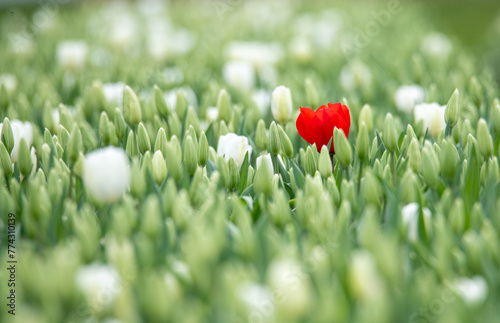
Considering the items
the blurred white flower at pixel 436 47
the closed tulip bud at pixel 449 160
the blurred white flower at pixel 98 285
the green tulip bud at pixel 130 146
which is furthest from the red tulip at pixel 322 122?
the blurred white flower at pixel 436 47

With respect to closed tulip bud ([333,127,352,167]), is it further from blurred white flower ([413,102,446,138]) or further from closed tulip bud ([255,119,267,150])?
blurred white flower ([413,102,446,138])

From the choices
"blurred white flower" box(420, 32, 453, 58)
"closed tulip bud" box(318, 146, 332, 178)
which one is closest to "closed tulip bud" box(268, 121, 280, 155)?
"closed tulip bud" box(318, 146, 332, 178)

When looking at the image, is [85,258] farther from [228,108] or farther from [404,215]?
[228,108]

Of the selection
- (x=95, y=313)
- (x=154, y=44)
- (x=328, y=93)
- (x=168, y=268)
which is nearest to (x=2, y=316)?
(x=95, y=313)

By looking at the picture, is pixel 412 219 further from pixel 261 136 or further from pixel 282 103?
pixel 282 103

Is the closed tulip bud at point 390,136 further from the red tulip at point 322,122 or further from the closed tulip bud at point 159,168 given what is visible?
the closed tulip bud at point 159,168
